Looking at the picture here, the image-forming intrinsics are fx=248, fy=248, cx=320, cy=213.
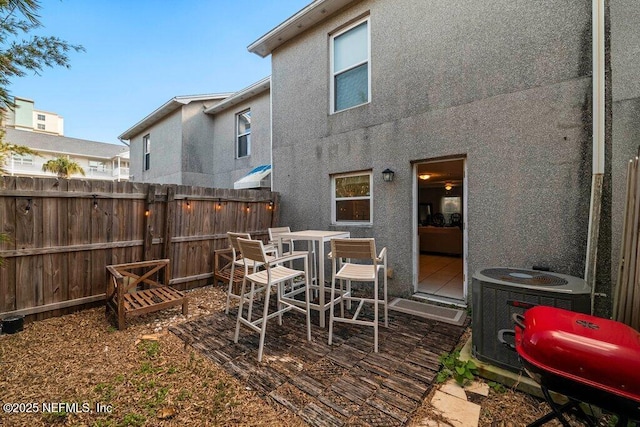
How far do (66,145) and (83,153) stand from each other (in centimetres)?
178

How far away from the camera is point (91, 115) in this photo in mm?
20000

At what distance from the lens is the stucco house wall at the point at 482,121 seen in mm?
3643

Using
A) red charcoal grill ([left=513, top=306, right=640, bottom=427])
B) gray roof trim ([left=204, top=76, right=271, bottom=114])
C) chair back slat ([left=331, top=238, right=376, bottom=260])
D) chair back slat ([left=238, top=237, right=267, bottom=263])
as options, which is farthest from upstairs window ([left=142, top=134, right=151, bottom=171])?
red charcoal grill ([left=513, top=306, right=640, bottom=427])

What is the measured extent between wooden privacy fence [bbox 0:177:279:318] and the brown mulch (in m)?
0.78

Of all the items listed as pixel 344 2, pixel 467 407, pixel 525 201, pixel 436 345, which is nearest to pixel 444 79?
pixel 525 201

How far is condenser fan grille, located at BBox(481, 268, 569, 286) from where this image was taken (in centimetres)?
277

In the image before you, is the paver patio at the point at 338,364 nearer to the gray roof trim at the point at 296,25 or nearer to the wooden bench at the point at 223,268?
the wooden bench at the point at 223,268

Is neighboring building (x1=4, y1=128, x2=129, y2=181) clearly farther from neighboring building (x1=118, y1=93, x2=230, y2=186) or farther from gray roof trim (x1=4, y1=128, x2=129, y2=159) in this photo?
neighboring building (x1=118, y1=93, x2=230, y2=186)

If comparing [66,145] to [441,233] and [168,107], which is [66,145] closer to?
[168,107]

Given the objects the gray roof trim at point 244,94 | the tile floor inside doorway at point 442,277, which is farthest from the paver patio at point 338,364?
the gray roof trim at point 244,94

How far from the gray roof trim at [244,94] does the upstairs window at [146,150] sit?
5.02 metres

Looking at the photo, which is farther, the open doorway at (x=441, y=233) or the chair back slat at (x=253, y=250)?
the open doorway at (x=441, y=233)

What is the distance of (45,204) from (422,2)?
25.6ft

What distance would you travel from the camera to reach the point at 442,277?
6387 millimetres
